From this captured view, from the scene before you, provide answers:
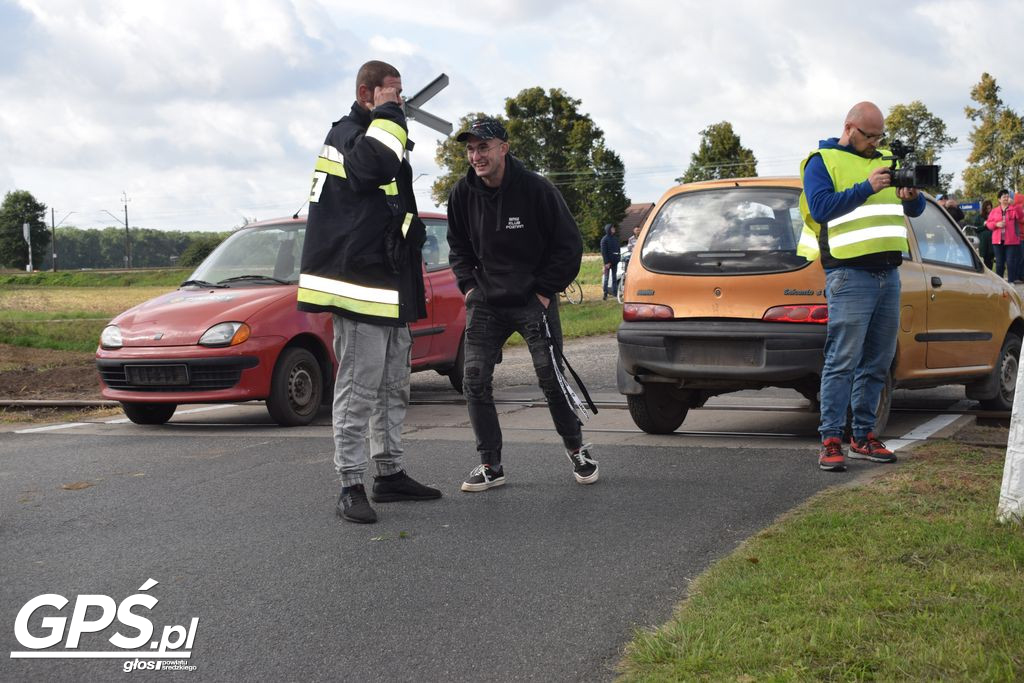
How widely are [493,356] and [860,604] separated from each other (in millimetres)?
2893

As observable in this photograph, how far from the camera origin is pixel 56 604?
4.38 metres

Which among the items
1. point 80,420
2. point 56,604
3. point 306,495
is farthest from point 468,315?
point 80,420

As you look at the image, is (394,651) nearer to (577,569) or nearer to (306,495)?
(577,569)

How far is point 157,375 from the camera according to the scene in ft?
30.4

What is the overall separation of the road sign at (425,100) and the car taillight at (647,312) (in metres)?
10.5

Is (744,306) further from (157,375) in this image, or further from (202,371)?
(157,375)

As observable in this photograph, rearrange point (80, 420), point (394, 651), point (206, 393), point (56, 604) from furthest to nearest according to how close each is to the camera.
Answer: point (80, 420) → point (206, 393) → point (56, 604) → point (394, 651)

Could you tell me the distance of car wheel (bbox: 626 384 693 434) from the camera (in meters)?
8.20

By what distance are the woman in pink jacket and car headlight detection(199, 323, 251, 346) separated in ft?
52.7

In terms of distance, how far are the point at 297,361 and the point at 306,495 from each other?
10.8 feet

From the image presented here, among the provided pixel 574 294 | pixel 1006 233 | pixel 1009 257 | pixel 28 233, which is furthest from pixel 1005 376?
pixel 28 233

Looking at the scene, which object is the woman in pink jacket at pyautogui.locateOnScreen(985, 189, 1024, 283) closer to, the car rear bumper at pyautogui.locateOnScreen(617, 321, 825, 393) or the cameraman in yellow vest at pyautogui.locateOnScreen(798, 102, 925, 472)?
the car rear bumper at pyautogui.locateOnScreen(617, 321, 825, 393)

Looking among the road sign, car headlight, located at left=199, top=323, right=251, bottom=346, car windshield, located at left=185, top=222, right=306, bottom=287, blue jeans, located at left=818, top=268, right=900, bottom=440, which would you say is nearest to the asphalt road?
blue jeans, located at left=818, top=268, right=900, bottom=440

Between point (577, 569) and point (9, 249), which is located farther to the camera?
point (9, 249)
